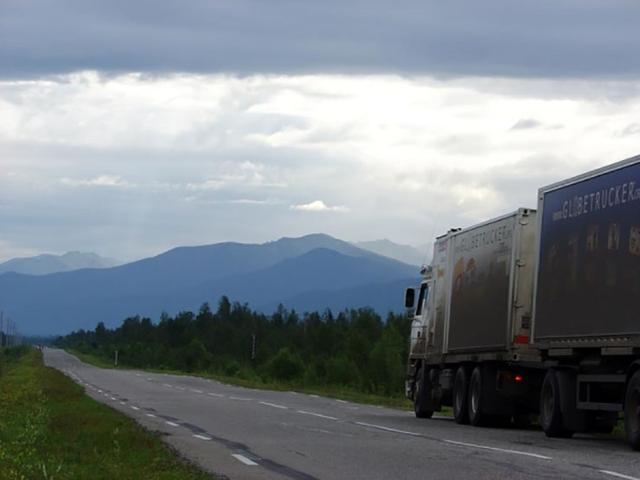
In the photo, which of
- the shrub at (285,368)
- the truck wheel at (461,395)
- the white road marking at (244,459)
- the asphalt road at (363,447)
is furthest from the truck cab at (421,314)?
the shrub at (285,368)

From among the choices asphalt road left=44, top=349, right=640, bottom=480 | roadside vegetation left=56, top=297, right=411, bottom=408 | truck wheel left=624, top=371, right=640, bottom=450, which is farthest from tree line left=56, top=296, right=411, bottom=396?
truck wheel left=624, top=371, right=640, bottom=450

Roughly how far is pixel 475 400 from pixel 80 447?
1144cm

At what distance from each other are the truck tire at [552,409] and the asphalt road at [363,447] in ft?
1.07

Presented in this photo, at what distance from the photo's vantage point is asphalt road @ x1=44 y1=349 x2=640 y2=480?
1625 cm

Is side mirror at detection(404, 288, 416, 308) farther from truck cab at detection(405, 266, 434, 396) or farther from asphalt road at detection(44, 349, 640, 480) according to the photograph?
asphalt road at detection(44, 349, 640, 480)

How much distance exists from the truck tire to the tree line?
139ft

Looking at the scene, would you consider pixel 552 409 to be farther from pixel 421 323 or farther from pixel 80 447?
pixel 421 323

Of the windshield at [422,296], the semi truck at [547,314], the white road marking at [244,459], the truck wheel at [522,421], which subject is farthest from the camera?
the windshield at [422,296]

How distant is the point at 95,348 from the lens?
644 ft

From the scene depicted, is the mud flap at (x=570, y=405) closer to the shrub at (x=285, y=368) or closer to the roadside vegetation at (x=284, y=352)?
the roadside vegetation at (x=284, y=352)

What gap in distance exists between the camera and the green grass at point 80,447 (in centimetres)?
1548

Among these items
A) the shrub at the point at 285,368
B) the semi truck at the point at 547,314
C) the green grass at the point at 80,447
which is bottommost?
the green grass at the point at 80,447

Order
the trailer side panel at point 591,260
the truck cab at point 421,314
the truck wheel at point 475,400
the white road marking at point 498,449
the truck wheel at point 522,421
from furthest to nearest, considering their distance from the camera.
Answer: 1. the truck cab at point 421,314
2. the truck wheel at point 522,421
3. the truck wheel at point 475,400
4. the trailer side panel at point 591,260
5. the white road marking at point 498,449

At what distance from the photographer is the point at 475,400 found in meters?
28.7
